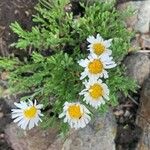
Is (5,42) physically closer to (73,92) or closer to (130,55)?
(73,92)

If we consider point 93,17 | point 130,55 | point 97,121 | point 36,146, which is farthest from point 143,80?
point 36,146

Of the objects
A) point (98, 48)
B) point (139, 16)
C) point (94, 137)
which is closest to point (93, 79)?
point (98, 48)

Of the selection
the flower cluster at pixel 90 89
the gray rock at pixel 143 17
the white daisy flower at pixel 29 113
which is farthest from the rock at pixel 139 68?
the white daisy flower at pixel 29 113

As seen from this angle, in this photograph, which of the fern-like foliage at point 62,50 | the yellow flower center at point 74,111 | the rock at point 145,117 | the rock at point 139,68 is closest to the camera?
the yellow flower center at point 74,111

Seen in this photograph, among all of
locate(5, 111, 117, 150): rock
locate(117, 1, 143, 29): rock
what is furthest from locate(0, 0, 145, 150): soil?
locate(117, 1, 143, 29): rock

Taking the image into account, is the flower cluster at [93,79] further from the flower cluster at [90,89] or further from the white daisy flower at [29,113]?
the white daisy flower at [29,113]

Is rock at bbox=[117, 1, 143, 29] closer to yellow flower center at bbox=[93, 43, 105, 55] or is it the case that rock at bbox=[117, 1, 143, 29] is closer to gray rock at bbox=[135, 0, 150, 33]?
gray rock at bbox=[135, 0, 150, 33]
